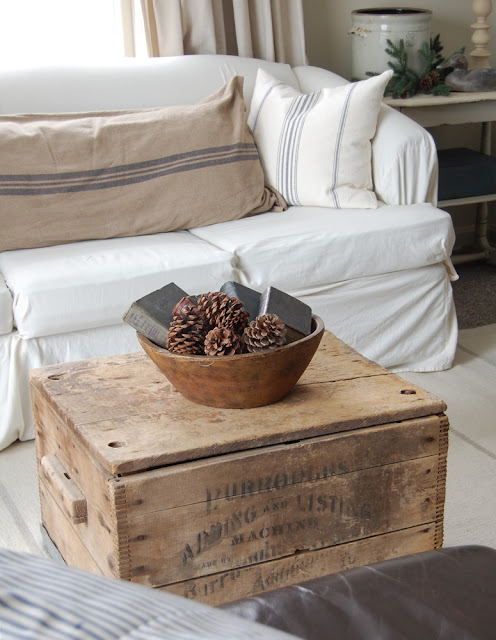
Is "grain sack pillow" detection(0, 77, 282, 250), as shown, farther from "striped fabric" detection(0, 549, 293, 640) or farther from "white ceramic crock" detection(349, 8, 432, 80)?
"striped fabric" detection(0, 549, 293, 640)

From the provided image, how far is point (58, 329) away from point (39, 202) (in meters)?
0.43

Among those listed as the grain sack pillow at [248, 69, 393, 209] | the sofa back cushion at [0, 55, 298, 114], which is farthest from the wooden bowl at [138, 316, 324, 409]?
the sofa back cushion at [0, 55, 298, 114]

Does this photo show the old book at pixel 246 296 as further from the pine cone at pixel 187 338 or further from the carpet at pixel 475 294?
the carpet at pixel 475 294

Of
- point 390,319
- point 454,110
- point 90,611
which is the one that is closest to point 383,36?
point 454,110

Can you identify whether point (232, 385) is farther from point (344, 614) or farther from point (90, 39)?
point (90, 39)

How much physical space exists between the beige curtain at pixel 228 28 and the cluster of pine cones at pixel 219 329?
1.76 m

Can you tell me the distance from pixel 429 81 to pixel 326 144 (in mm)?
756

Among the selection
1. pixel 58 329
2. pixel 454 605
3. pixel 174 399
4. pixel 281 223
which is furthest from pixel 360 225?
pixel 454 605

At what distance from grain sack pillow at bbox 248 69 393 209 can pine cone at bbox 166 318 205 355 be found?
1.27m

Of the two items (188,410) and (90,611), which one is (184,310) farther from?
(90,611)

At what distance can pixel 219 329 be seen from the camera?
120 centimetres

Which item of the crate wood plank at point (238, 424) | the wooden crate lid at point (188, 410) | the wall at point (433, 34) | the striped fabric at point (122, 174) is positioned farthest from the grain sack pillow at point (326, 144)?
the crate wood plank at point (238, 424)

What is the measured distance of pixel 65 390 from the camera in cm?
134

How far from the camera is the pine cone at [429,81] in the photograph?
115 inches
